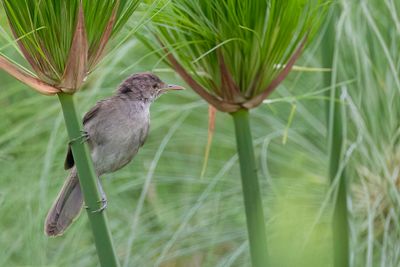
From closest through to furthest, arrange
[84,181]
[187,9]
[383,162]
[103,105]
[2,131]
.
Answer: [84,181]
[187,9]
[383,162]
[103,105]
[2,131]

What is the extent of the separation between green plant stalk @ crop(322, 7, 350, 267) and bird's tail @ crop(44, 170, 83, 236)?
18.8 inches

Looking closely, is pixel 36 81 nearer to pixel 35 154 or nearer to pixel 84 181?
pixel 84 181

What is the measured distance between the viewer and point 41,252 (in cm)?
225

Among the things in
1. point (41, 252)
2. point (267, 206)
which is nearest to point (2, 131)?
point (41, 252)

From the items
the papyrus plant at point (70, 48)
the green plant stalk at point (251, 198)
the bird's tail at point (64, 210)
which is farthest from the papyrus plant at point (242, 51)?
the bird's tail at point (64, 210)

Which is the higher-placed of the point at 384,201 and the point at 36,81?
the point at 36,81

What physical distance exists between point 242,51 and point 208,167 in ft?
3.09

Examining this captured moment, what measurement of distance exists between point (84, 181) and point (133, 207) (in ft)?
4.10

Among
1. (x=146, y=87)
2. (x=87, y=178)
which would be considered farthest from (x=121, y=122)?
(x=87, y=178)

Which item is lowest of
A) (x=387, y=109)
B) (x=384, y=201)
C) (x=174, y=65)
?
(x=384, y=201)

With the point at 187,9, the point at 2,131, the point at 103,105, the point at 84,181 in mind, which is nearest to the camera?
the point at 84,181

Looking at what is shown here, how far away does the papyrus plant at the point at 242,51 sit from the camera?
144 cm

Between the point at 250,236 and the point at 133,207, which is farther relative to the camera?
the point at 133,207

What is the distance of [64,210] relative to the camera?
69.0 inches
